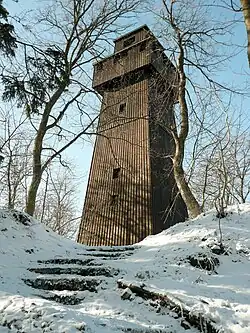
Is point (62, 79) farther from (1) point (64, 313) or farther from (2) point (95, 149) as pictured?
(1) point (64, 313)

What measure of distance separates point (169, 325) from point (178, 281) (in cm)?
105

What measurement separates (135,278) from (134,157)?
10195mm

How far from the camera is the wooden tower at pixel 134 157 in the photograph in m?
12.6

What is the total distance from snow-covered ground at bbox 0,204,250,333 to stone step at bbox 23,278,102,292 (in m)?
0.02

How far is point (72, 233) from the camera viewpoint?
934 inches

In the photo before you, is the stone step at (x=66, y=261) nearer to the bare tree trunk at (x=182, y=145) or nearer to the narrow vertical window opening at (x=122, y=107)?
the bare tree trunk at (x=182, y=145)

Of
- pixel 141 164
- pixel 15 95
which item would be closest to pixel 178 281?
pixel 15 95

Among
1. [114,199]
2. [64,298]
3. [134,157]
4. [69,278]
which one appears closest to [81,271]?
[69,278]

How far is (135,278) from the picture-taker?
14.4 ft

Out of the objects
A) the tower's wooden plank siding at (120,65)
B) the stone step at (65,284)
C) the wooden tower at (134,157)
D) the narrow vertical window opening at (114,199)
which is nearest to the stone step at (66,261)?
the stone step at (65,284)

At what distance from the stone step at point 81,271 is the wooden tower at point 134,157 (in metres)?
7.19

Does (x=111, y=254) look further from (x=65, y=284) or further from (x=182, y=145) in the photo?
(x=182, y=145)

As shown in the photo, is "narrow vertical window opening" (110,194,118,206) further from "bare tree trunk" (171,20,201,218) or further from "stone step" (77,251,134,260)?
"stone step" (77,251,134,260)

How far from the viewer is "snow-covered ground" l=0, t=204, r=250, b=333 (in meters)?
3.03
